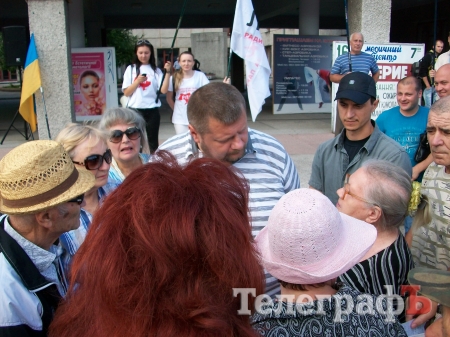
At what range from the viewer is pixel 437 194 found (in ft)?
8.30

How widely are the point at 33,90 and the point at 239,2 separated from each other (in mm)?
4761

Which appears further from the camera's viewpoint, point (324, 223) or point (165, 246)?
point (324, 223)

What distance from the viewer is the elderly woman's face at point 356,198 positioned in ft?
7.27

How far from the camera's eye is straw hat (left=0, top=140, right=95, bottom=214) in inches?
65.9

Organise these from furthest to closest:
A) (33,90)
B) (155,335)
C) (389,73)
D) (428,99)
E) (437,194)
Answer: (389,73) < (33,90) < (428,99) < (437,194) < (155,335)

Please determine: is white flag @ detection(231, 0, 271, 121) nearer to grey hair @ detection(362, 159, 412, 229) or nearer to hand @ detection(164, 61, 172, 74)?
grey hair @ detection(362, 159, 412, 229)

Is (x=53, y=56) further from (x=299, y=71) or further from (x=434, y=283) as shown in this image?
(x=434, y=283)

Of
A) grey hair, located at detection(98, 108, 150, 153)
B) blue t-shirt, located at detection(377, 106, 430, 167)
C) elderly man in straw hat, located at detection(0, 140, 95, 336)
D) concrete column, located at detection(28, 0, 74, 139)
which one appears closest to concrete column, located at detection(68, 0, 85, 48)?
concrete column, located at detection(28, 0, 74, 139)

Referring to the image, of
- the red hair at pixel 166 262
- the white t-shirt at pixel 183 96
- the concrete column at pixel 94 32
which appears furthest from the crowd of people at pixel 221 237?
the concrete column at pixel 94 32

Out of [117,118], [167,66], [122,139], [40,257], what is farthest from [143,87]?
[40,257]

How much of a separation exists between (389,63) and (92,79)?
7095 mm

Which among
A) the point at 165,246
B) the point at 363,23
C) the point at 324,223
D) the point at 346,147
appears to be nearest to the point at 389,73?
the point at 363,23

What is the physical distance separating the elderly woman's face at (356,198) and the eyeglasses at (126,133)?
1.66 m

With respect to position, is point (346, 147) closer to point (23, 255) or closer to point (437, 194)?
point (437, 194)
